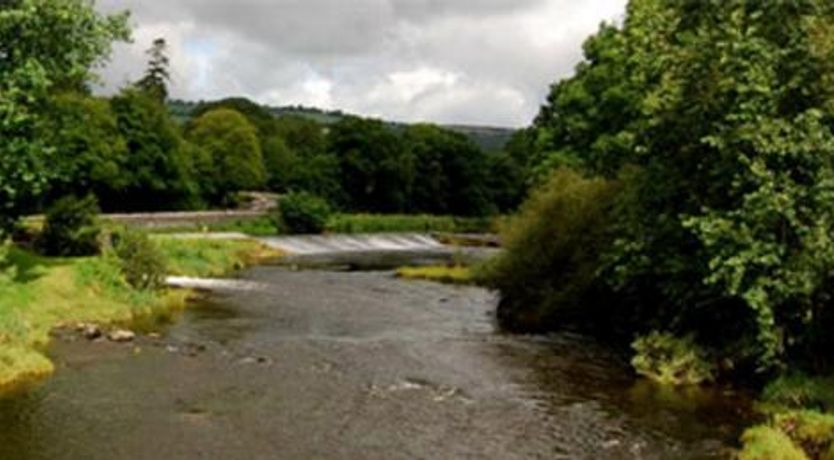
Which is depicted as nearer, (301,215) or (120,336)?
(120,336)

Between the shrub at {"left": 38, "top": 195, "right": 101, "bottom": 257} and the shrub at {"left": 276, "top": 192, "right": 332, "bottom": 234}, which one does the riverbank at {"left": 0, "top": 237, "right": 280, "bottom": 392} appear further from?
the shrub at {"left": 276, "top": 192, "right": 332, "bottom": 234}

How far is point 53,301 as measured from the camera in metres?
43.3

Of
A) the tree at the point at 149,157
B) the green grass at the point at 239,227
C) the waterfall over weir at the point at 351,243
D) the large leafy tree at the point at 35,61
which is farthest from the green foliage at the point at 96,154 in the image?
the large leafy tree at the point at 35,61

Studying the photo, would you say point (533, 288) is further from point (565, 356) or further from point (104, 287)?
point (104, 287)

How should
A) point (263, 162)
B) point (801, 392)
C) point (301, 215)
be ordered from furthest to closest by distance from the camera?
1. point (263, 162)
2. point (301, 215)
3. point (801, 392)

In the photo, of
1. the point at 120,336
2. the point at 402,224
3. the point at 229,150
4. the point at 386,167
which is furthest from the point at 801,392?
the point at 386,167

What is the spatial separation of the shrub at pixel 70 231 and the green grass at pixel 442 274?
25571mm

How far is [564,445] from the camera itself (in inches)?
1086

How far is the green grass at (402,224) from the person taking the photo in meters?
116

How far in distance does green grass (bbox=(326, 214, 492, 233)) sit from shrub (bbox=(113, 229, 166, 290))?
60612 mm

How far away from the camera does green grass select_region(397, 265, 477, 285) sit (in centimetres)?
7062

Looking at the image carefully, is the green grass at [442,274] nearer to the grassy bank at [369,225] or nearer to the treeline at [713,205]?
the treeline at [713,205]

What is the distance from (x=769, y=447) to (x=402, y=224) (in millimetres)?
104239

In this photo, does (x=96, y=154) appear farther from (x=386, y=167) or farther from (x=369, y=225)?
(x=386, y=167)
